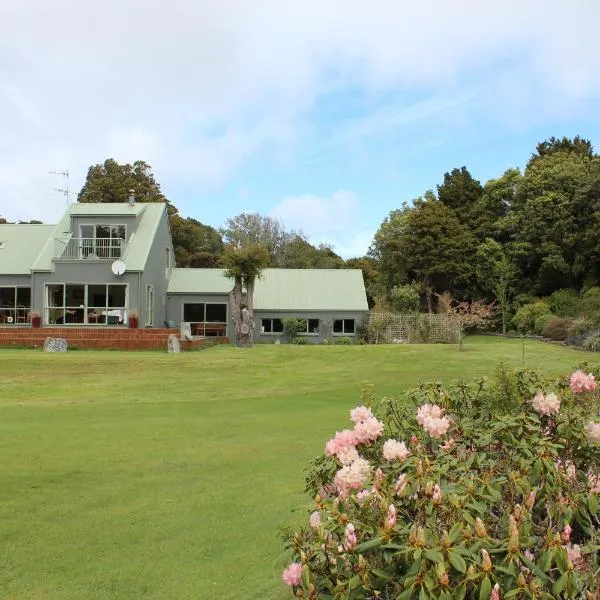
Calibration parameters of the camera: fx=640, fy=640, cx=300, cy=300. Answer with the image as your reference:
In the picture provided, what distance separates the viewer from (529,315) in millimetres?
40188

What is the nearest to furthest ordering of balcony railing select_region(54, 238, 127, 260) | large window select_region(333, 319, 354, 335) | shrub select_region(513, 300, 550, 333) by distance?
1. balcony railing select_region(54, 238, 127, 260)
2. large window select_region(333, 319, 354, 335)
3. shrub select_region(513, 300, 550, 333)

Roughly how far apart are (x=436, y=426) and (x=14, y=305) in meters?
35.1

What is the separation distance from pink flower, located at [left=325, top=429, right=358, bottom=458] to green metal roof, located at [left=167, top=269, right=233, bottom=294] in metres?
33.7

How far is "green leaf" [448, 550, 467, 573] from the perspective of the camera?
187cm

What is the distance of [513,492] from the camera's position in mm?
2492

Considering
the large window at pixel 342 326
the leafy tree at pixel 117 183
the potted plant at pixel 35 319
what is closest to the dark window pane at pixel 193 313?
the large window at pixel 342 326

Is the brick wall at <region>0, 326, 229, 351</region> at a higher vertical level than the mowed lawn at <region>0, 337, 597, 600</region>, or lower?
higher

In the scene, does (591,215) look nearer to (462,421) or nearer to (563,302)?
(563,302)

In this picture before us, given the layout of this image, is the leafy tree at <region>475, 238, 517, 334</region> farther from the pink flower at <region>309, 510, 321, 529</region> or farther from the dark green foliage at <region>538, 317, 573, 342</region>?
the pink flower at <region>309, 510, 321, 529</region>

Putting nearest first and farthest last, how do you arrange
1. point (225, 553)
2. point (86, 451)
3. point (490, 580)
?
point (490, 580) → point (225, 553) → point (86, 451)

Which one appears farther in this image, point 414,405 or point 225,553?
point 225,553

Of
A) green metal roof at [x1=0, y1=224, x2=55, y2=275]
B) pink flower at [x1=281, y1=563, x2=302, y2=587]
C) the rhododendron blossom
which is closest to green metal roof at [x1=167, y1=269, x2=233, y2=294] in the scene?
green metal roof at [x1=0, y1=224, x2=55, y2=275]

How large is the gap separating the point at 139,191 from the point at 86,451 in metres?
46.9

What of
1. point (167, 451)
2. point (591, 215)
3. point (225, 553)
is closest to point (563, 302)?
point (591, 215)
